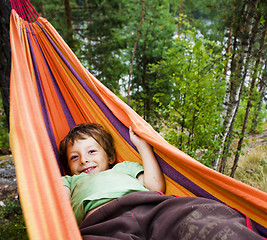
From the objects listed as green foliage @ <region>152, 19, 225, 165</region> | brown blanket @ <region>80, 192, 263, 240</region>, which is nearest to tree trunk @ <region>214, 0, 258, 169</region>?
green foliage @ <region>152, 19, 225, 165</region>

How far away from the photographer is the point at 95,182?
1.14 meters

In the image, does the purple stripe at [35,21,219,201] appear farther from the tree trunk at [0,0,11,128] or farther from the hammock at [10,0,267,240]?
the tree trunk at [0,0,11,128]

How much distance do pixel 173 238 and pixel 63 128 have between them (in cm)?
122

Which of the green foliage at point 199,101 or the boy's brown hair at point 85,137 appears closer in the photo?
the boy's brown hair at point 85,137

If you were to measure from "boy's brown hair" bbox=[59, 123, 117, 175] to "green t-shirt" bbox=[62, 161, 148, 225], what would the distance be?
0.20 metres

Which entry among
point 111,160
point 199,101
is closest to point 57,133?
point 111,160

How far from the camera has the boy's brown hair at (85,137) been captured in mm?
1447

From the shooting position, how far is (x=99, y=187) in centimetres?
110

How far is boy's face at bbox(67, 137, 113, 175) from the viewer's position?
135 cm

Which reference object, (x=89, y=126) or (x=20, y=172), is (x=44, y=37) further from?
(x=20, y=172)

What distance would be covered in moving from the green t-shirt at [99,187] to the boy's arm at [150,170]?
0.05 metres

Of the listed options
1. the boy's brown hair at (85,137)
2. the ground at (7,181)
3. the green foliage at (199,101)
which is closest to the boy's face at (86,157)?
the boy's brown hair at (85,137)

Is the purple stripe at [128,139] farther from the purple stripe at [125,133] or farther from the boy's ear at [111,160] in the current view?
the boy's ear at [111,160]

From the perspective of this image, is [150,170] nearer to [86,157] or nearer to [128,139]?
[128,139]
